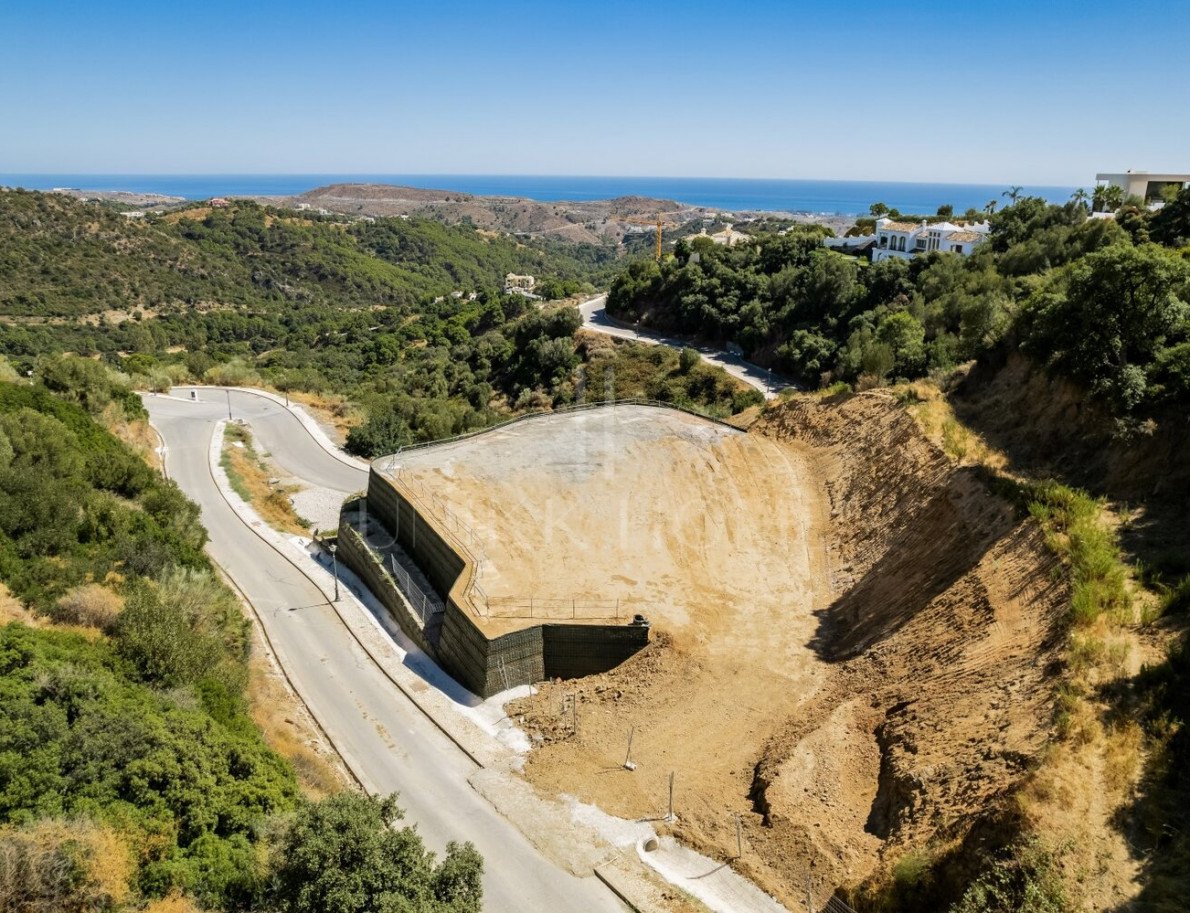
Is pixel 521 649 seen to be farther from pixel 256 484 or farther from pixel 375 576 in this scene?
pixel 256 484

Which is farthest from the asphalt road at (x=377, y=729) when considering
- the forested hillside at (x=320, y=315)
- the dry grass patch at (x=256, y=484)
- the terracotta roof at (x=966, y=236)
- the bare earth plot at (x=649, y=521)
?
the terracotta roof at (x=966, y=236)

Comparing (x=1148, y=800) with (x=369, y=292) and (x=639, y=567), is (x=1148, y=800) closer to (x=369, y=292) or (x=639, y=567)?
(x=639, y=567)

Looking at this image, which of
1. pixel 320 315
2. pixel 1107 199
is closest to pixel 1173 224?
pixel 1107 199

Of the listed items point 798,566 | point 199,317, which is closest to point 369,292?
point 199,317

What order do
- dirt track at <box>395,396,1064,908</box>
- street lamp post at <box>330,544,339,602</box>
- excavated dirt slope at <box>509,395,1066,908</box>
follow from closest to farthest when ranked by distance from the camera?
excavated dirt slope at <box>509,395,1066,908</box> < dirt track at <box>395,396,1064,908</box> < street lamp post at <box>330,544,339,602</box>

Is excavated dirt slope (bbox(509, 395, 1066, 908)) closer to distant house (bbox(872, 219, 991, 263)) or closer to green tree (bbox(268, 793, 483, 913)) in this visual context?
green tree (bbox(268, 793, 483, 913))

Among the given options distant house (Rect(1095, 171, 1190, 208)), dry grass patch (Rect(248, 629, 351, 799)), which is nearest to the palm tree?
distant house (Rect(1095, 171, 1190, 208))
